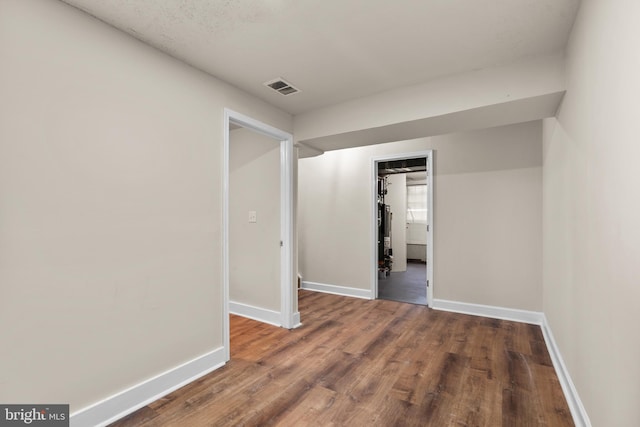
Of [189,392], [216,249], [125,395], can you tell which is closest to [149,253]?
[216,249]

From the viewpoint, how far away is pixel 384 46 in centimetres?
204

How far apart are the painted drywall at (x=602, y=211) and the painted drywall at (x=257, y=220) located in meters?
2.58

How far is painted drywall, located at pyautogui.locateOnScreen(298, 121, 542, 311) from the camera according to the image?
3.43m

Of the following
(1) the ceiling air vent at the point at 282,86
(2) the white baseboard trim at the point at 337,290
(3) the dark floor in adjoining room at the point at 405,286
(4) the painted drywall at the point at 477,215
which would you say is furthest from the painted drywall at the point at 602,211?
(2) the white baseboard trim at the point at 337,290

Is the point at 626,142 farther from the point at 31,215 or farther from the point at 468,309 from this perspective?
the point at 468,309

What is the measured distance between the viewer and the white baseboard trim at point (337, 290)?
177 inches

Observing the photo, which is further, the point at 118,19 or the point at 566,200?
the point at 566,200

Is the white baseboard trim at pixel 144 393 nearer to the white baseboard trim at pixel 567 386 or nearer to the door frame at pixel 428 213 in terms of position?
the white baseboard trim at pixel 567 386

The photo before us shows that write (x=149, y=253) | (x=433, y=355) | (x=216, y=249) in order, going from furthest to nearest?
1. (x=433, y=355)
2. (x=216, y=249)
3. (x=149, y=253)

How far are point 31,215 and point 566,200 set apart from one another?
11.0 ft

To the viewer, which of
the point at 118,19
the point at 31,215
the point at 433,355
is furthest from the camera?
the point at 433,355

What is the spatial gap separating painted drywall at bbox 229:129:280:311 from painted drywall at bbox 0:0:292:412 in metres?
1.04

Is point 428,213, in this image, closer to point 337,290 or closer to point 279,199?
point 337,290

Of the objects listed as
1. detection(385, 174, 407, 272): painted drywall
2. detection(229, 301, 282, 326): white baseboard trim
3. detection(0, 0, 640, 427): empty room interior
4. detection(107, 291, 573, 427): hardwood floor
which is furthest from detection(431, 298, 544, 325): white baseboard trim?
detection(385, 174, 407, 272): painted drywall
